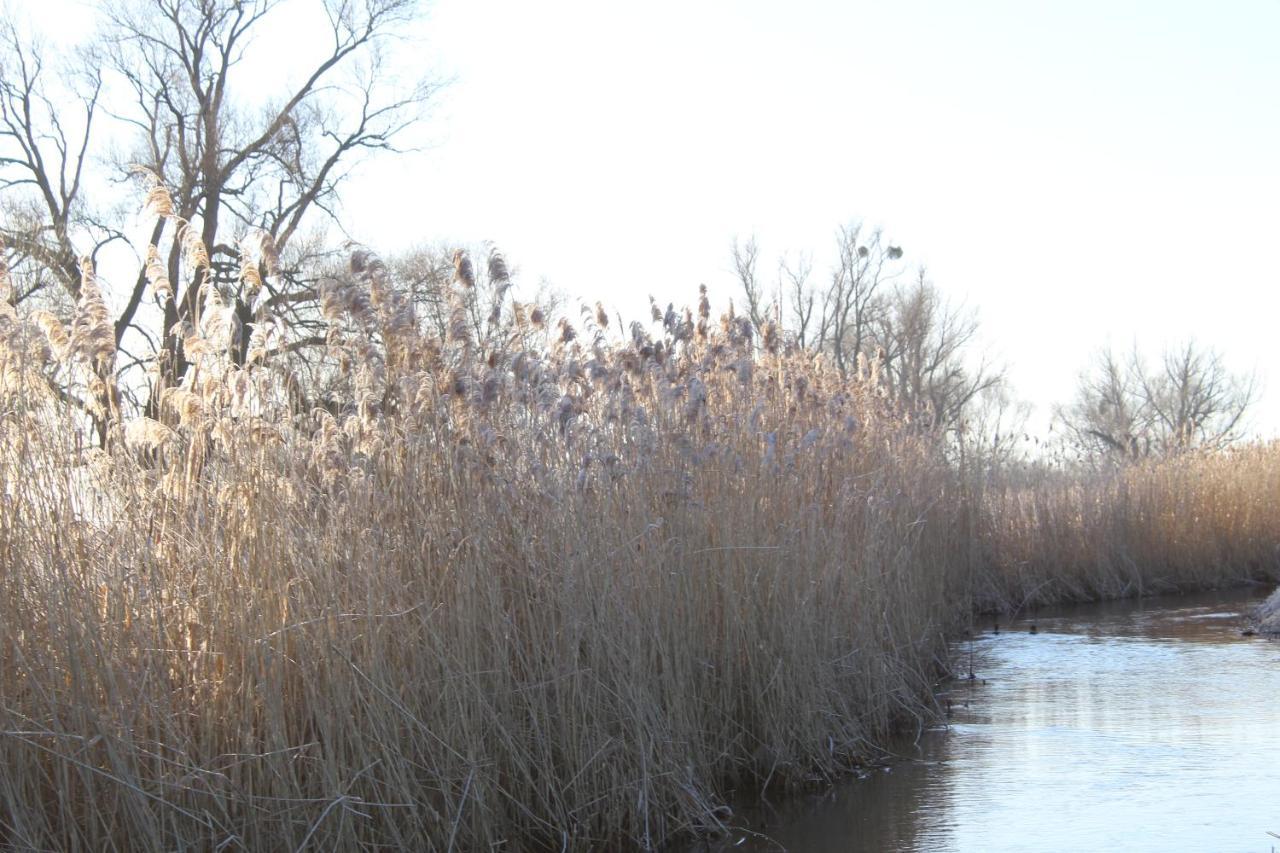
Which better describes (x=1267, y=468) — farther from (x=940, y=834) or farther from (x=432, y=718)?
(x=432, y=718)

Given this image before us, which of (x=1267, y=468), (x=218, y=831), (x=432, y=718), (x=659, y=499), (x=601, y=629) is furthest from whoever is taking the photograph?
(x=1267, y=468)

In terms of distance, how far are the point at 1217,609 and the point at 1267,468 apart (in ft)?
13.2

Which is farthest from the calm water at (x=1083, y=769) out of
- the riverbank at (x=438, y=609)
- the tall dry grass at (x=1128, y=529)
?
the tall dry grass at (x=1128, y=529)

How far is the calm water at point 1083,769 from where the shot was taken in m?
4.80

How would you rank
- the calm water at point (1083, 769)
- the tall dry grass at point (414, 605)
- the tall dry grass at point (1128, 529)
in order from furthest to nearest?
the tall dry grass at point (1128, 529)
the calm water at point (1083, 769)
the tall dry grass at point (414, 605)

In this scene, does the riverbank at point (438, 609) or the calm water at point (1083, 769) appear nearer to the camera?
the riverbank at point (438, 609)

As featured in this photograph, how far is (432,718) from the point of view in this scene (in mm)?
4117

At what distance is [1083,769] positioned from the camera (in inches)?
225

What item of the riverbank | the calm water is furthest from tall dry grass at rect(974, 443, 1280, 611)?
the riverbank

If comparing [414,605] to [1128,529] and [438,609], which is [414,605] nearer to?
[438,609]

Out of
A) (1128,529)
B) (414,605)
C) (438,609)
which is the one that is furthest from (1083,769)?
(1128,529)

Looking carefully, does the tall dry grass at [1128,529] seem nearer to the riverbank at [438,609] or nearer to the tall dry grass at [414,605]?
the riverbank at [438,609]

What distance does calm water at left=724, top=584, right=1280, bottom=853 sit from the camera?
4.80 m

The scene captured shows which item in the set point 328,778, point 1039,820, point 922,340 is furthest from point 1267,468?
point 922,340
